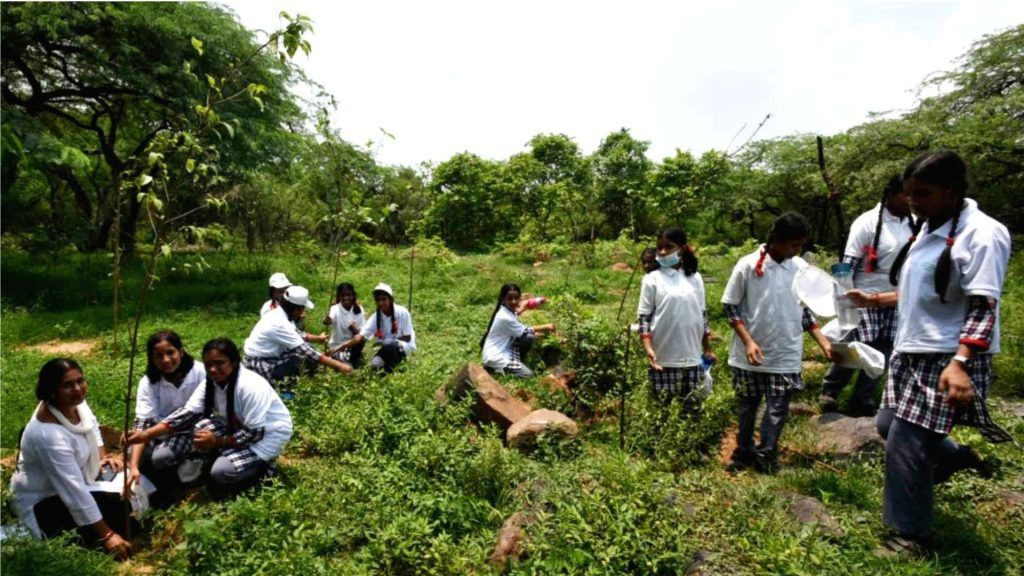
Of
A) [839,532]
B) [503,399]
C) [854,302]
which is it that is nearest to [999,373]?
[854,302]

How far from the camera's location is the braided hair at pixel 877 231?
3.74 m

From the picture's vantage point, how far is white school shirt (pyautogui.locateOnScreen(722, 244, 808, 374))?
357 cm

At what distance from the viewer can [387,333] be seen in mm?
6277

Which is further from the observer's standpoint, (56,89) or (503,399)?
(56,89)

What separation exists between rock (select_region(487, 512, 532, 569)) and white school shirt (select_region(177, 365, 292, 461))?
1.72m

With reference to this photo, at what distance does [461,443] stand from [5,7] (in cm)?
1084

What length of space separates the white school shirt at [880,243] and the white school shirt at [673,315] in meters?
1.15

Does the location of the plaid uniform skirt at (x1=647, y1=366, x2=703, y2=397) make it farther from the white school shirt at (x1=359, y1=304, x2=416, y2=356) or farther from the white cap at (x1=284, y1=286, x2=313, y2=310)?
the white cap at (x1=284, y1=286, x2=313, y2=310)

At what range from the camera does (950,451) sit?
2744 mm

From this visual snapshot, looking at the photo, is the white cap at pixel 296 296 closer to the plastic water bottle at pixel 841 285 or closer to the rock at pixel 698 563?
the rock at pixel 698 563

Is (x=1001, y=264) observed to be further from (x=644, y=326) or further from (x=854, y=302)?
(x=644, y=326)

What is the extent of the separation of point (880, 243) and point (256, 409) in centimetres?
440

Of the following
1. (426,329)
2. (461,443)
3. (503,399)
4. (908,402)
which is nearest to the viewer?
(908,402)

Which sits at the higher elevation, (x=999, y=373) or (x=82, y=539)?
(x=999, y=373)
